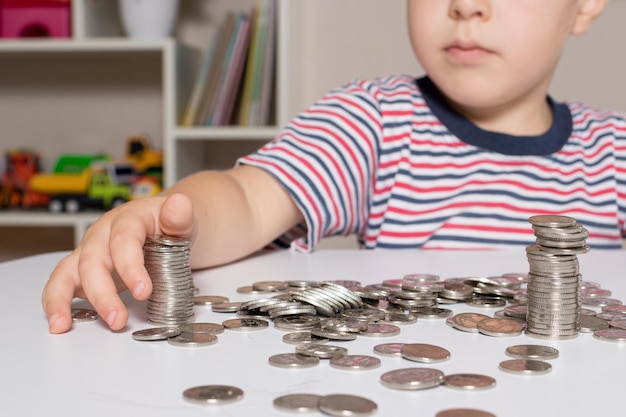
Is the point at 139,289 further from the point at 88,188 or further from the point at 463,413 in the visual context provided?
the point at 88,188

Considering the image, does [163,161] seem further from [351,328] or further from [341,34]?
[351,328]

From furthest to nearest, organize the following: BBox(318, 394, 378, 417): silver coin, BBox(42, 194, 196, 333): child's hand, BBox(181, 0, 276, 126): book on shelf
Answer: BBox(181, 0, 276, 126): book on shelf < BBox(42, 194, 196, 333): child's hand < BBox(318, 394, 378, 417): silver coin

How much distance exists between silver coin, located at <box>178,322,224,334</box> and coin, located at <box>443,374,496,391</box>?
0.19 meters

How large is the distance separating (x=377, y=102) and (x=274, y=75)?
3.49ft

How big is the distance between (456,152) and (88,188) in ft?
4.66

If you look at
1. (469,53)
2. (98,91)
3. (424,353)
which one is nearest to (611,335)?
(424,353)

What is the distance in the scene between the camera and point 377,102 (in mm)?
1293

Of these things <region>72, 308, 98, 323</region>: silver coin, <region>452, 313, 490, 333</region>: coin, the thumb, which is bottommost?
<region>72, 308, 98, 323</region>: silver coin

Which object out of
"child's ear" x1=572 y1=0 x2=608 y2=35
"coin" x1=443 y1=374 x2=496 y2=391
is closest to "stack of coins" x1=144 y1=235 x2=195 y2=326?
"coin" x1=443 y1=374 x2=496 y2=391

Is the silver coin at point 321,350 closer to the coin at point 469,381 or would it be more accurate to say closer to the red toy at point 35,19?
the coin at point 469,381

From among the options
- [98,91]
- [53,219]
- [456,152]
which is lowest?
[53,219]

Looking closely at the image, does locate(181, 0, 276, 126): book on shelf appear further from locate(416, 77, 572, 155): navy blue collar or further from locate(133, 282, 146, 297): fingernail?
locate(133, 282, 146, 297): fingernail

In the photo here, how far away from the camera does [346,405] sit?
0.40 meters

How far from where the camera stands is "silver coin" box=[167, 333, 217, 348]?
53 centimetres
